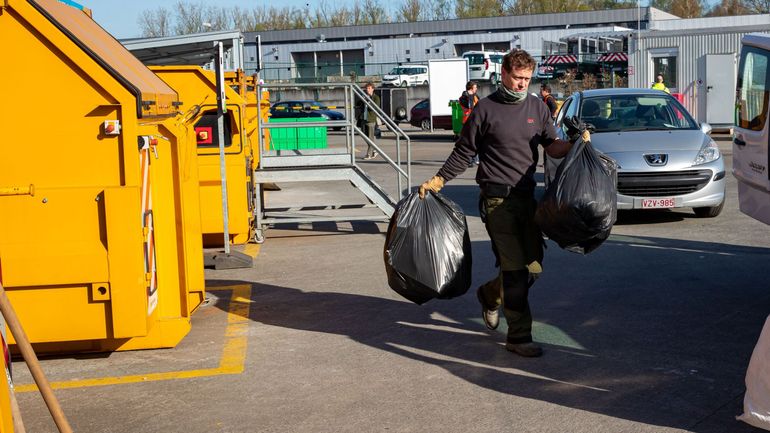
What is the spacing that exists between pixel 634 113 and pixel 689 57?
1480cm

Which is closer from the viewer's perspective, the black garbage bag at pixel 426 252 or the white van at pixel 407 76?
the black garbage bag at pixel 426 252

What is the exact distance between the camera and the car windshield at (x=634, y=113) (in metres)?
12.9

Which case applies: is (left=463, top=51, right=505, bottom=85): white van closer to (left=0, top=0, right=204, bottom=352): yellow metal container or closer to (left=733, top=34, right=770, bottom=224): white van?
(left=733, top=34, right=770, bottom=224): white van

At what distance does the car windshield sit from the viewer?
12859mm

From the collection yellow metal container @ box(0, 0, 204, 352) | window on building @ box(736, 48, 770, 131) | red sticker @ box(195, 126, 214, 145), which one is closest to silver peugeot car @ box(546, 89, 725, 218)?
window on building @ box(736, 48, 770, 131)

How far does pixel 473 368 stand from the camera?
20.0ft

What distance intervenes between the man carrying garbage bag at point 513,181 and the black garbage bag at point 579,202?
169 mm

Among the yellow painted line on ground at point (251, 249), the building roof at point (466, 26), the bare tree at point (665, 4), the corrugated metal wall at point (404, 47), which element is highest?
the bare tree at point (665, 4)

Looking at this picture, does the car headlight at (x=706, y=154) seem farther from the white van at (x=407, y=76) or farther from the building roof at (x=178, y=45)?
the white van at (x=407, y=76)

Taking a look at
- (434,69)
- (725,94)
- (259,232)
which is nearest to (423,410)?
(259,232)

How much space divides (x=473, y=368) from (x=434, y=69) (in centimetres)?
2767

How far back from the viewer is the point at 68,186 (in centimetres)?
603

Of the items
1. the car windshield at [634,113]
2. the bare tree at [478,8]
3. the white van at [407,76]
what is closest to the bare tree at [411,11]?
the bare tree at [478,8]

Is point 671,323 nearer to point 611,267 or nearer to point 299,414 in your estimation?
point 611,267
